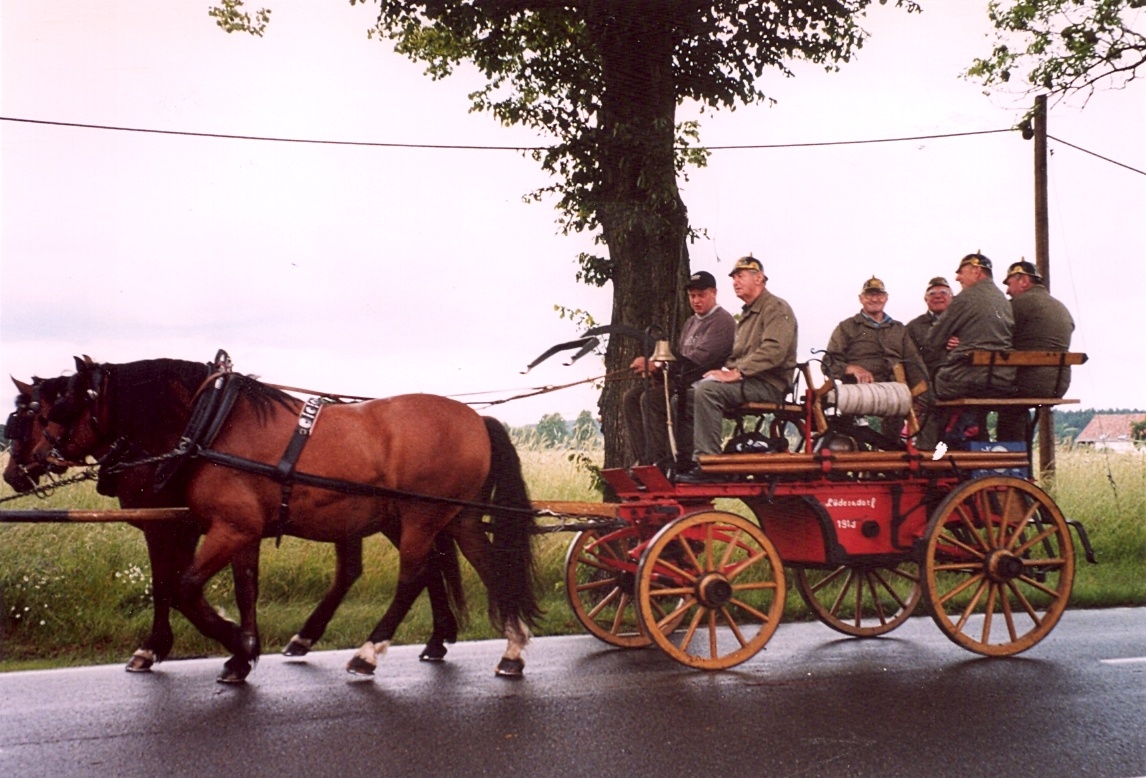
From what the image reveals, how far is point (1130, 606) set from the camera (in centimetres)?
1082

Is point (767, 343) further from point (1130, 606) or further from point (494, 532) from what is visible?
point (1130, 606)

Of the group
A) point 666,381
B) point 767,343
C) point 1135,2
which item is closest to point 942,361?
point 767,343

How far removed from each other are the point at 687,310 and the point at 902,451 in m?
3.09

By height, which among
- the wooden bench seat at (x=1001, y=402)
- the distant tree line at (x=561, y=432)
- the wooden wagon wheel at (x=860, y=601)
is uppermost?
the wooden bench seat at (x=1001, y=402)

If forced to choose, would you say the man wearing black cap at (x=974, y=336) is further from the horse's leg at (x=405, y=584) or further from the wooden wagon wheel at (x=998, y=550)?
the horse's leg at (x=405, y=584)

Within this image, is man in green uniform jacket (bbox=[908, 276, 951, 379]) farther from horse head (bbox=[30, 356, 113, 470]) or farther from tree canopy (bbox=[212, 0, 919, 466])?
horse head (bbox=[30, 356, 113, 470])

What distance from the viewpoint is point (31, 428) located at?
6.63 metres

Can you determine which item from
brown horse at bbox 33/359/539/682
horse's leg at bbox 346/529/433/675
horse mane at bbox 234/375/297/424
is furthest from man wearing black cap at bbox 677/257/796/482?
horse mane at bbox 234/375/297/424

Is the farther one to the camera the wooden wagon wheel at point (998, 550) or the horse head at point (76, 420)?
the wooden wagon wheel at point (998, 550)

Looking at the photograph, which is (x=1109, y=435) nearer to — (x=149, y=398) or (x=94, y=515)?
(x=149, y=398)

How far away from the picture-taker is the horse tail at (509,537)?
289 inches

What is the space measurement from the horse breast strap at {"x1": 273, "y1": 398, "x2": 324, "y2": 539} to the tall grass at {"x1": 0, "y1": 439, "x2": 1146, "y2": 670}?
1.85m

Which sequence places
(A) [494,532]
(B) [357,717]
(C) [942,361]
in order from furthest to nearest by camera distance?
(C) [942,361], (A) [494,532], (B) [357,717]

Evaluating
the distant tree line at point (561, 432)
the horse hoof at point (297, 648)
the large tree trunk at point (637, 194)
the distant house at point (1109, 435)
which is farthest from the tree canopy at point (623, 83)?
the distant house at point (1109, 435)
